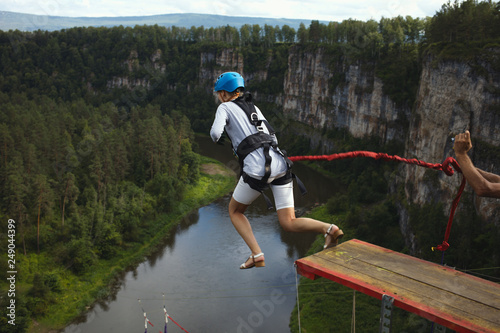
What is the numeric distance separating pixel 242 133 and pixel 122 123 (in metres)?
73.3

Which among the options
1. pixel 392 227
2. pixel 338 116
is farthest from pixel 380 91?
pixel 392 227

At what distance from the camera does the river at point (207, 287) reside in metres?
29.2

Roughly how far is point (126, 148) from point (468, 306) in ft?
177

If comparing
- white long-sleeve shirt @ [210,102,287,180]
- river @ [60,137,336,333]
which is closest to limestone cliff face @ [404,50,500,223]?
river @ [60,137,336,333]

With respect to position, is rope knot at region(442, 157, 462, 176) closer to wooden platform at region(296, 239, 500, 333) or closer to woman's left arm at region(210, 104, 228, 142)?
wooden platform at region(296, 239, 500, 333)

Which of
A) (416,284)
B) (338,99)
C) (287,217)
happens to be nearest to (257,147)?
(287,217)

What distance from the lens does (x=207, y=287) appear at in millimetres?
33344

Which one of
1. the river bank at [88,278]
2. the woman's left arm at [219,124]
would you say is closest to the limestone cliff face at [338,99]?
the river bank at [88,278]

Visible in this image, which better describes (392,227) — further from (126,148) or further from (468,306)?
(468,306)

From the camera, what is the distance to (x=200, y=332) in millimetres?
27844

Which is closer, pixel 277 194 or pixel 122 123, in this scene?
pixel 277 194

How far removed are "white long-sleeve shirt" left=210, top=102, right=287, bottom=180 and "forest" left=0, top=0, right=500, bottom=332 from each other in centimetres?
2634

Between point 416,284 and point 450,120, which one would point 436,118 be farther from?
point 416,284

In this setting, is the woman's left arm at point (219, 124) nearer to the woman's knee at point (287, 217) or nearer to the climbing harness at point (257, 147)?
the climbing harness at point (257, 147)
